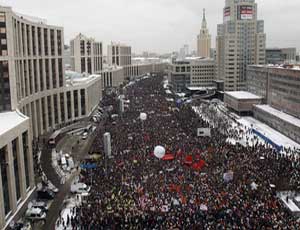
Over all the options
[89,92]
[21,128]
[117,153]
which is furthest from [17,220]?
[89,92]

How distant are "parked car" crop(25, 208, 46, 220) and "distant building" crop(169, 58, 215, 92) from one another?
80989 millimetres

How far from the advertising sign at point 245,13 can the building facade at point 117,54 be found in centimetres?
6641

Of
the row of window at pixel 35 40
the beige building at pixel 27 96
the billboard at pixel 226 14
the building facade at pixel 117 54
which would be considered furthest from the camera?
the building facade at pixel 117 54

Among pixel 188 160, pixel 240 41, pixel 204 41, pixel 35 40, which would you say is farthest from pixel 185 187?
pixel 204 41

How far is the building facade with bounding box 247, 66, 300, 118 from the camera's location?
157ft

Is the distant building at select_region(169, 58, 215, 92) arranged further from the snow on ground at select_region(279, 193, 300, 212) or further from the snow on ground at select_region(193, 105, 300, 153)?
the snow on ground at select_region(279, 193, 300, 212)


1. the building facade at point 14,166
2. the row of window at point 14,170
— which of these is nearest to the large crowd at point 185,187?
the building facade at point 14,166

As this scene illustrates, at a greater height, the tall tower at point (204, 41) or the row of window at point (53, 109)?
the tall tower at point (204, 41)

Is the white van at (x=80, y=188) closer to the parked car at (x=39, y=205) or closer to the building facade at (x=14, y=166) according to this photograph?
the parked car at (x=39, y=205)

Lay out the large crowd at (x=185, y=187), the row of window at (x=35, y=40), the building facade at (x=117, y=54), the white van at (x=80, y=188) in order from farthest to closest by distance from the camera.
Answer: the building facade at (x=117, y=54) < the row of window at (x=35, y=40) < the white van at (x=80, y=188) < the large crowd at (x=185, y=187)

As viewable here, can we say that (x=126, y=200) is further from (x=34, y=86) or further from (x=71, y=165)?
(x=34, y=86)

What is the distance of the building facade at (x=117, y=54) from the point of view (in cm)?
14125

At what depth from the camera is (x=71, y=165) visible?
35.1m

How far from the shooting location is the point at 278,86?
54.1m
